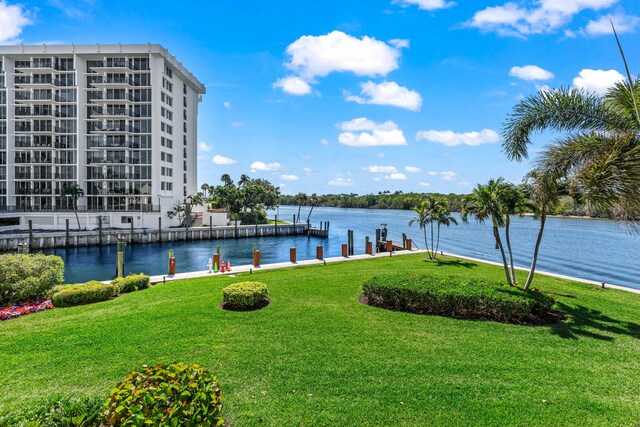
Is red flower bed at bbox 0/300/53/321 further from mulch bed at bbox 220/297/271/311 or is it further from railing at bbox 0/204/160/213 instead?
railing at bbox 0/204/160/213

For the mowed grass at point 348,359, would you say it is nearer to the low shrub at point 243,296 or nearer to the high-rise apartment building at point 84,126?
the low shrub at point 243,296

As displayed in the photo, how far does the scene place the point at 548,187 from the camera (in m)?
10.8

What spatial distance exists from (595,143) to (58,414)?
1185cm

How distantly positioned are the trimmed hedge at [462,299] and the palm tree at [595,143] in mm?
3259

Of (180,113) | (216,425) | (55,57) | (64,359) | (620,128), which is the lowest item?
(64,359)

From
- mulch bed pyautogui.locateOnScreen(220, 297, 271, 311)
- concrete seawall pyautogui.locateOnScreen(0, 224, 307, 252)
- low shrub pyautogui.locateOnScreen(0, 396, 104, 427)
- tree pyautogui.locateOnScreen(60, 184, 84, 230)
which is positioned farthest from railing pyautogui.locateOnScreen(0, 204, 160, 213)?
low shrub pyautogui.locateOnScreen(0, 396, 104, 427)

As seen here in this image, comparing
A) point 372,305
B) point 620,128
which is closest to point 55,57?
point 372,305

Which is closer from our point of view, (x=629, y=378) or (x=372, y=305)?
(x=629, y=378)

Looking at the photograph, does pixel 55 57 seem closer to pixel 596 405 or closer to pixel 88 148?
pixel 88 148

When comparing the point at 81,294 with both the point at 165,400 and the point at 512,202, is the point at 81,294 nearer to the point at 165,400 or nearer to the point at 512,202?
the point at 165,400

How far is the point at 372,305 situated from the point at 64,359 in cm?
833

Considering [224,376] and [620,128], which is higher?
[620,128]

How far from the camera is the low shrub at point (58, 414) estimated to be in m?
4.07

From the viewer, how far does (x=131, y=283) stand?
14938 millimetres
